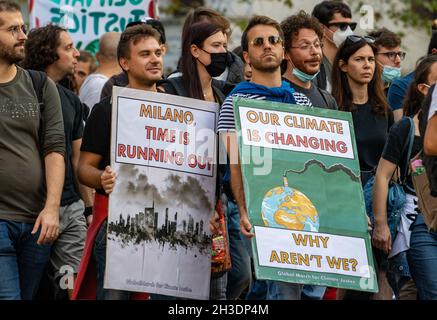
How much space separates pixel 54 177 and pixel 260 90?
56.6 inches

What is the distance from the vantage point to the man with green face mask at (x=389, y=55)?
37.6 feet

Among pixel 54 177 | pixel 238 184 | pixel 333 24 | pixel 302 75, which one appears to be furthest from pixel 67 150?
pixel 333 24

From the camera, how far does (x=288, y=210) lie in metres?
8.34

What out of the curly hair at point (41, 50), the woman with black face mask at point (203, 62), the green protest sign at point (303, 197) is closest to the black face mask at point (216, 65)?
the woman with black face mask at point (203, 62)

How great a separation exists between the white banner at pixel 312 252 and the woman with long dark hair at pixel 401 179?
0.76 m

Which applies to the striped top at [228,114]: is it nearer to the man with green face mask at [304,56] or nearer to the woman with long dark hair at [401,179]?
the man with green face mask at [304,56]

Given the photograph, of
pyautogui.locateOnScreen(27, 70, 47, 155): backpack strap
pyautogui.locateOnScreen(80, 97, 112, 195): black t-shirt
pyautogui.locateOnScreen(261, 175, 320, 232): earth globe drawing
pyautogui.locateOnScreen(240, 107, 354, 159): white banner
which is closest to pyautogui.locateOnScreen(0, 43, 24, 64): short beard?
pyautogui.locateOnScreen(27, 70, 47, 155): backpack strap

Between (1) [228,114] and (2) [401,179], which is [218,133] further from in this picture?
(2) [401,179]

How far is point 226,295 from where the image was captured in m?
9.23

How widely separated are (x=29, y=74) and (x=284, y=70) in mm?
2010

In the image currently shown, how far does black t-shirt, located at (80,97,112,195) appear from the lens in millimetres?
8703

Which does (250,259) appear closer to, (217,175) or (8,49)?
(217,175)

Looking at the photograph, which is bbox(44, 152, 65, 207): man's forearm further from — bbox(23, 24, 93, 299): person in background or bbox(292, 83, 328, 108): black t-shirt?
bbox(292, 83, 328, 108): black t-shirt
